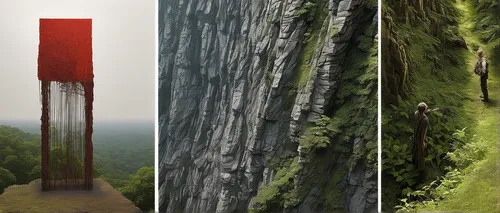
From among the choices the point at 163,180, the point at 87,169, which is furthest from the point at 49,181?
the point at 163,180

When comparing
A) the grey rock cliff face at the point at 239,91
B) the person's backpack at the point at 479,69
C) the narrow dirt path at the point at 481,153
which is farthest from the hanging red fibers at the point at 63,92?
the person's backpack at the point at 479,69

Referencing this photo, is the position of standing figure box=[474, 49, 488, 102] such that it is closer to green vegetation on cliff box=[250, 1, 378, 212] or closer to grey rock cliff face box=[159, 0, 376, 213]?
green vegetation on cliff box=[250, 1, 378, 212]

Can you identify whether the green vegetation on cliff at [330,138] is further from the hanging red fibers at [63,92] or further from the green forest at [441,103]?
the hanging red fibers at [63,92]

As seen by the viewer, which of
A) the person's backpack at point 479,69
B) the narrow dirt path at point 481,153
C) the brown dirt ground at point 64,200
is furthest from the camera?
the person's backpack at point 479,69

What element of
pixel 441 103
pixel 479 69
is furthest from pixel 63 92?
pixel 479 69

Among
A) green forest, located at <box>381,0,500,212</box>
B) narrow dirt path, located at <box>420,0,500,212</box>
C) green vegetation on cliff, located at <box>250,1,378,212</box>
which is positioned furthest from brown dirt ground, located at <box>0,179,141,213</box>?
narrow dirt path, located at <box>420,0,500,212</box>

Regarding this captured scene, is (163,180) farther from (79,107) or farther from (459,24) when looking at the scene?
(459,24)
